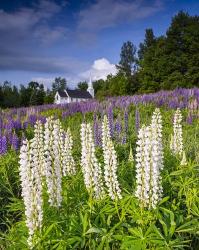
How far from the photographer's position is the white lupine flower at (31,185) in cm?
346

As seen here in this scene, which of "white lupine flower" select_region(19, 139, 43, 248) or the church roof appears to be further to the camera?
the church roof

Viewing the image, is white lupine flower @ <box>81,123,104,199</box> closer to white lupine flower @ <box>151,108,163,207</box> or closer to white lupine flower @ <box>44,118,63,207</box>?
white lupine flower @ <box>44,118,63,207</box>

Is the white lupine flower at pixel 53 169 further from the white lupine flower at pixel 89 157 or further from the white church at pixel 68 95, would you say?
the white church at pixel 68 95

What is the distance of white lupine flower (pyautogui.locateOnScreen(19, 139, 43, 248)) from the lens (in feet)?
11.4

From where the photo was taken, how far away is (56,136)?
402 centimetres

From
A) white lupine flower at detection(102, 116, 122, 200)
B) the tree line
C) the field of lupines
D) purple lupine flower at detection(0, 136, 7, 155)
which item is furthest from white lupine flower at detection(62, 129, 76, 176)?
the tree line

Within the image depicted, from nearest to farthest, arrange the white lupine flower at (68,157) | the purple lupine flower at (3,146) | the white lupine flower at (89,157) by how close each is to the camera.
Result: the white lupine flower at (89,157), the white lupine flower at (68,157), the purple lupine flower at (3,146)

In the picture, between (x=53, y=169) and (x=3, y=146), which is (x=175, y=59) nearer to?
(x=3, y=146)

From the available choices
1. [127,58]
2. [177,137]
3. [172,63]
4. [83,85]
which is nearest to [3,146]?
[177,137]

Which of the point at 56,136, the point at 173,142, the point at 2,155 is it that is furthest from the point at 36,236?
the point at 2,155

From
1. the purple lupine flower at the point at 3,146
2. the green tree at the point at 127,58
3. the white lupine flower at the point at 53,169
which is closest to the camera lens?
the white lupine flower at the point at 53,169

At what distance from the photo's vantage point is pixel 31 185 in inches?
137

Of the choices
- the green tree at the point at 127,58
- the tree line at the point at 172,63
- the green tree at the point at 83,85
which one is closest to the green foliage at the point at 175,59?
the tree line at the point at 172,63

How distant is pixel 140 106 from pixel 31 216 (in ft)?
35.3
